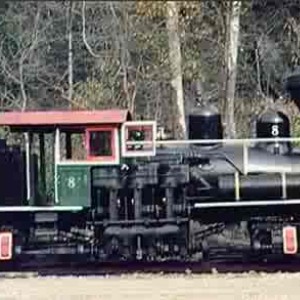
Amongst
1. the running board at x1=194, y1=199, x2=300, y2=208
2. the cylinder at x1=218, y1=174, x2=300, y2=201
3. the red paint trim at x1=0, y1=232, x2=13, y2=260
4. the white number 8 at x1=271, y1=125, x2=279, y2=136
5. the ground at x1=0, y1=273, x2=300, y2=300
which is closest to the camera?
the ground at x1=0, y1=273, x2=300, y2=300

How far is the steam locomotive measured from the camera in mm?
14664

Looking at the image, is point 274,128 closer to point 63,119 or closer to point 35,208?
point 63,119

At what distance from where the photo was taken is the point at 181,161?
15086mm

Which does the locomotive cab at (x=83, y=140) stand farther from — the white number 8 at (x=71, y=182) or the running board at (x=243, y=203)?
the running board at (x=243, y=203)

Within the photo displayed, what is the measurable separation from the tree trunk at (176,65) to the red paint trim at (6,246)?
3143 millimetres

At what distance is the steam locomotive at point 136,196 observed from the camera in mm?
14664

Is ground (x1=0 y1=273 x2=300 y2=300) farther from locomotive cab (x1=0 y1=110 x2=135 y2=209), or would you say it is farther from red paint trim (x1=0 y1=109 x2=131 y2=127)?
red paint trim (x1=0 y1=109 x2=131 y2=127)

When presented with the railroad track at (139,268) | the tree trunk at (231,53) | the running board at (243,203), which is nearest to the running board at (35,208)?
the railroad track at (139,268)

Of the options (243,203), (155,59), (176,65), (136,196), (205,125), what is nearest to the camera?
(176,65)

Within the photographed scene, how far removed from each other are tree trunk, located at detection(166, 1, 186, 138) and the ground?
2.82m

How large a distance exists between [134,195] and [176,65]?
2.01m

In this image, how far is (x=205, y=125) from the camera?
15.6 meters

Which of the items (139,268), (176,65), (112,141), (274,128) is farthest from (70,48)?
(139,268)

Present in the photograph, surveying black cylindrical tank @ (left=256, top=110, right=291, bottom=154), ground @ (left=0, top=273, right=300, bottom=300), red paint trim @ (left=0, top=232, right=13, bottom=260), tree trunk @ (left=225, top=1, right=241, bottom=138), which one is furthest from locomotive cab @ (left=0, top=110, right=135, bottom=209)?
black cylindrical tank @ (left=256, top=110, right=291, bottom=154)
